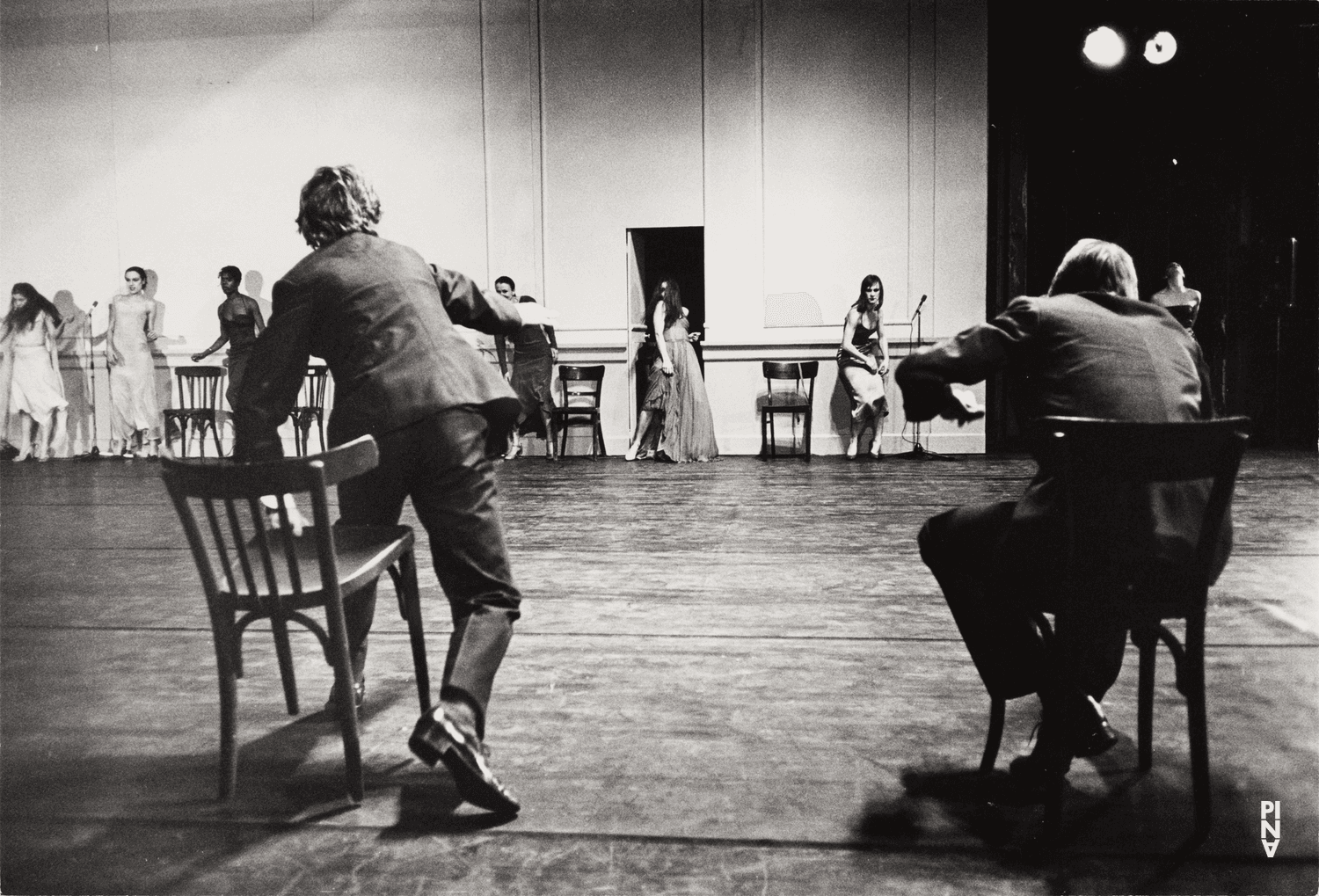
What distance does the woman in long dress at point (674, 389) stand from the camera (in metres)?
9.09

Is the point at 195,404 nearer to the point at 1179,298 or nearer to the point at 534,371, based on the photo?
the point at 534,371

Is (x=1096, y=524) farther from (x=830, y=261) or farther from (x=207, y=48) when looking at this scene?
(x=207, y=48)

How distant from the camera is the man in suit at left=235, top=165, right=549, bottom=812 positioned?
2275 millimetres

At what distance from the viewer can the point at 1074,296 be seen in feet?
7.14

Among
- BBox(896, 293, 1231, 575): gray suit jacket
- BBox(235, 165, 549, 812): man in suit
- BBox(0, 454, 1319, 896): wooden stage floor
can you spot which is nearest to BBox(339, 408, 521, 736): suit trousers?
BBox(235, 165, 549, 812): man in suit

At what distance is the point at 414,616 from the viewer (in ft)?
8.25

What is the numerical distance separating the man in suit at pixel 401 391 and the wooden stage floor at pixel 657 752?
0.36 m

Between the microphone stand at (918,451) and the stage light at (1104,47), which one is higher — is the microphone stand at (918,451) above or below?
below

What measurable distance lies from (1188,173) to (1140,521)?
9030 millimetres

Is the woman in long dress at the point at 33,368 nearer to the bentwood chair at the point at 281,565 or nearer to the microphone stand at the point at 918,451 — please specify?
the microphone stand at the point at 918,451

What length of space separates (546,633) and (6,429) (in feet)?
28.5

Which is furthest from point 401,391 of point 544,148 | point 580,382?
point 544,148

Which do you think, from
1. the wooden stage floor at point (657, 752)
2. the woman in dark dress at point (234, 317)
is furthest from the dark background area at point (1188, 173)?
the woman in dark dress at point (234, 317)

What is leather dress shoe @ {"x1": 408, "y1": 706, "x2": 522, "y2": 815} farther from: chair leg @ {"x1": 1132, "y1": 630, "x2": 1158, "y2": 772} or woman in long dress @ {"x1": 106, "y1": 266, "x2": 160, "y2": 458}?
woman in long dress @ {"x1": 106, "y1": 266, "x2": 160, "y2": 458}
